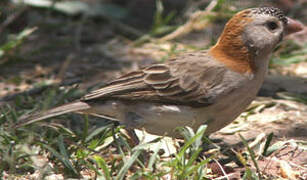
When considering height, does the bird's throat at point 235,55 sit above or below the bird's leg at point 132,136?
above

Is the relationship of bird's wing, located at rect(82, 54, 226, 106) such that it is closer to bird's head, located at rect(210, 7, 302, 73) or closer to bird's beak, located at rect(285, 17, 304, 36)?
bird's head, located at rect(210, 7, 302, 73)

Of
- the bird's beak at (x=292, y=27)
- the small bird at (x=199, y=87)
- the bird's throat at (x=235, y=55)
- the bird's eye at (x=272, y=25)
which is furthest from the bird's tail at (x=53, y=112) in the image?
the bird's beak at (x=292, y=27)

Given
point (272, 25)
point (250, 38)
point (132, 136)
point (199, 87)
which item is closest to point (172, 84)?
point (199, 87)

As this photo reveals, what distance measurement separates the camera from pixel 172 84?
15.1 feet

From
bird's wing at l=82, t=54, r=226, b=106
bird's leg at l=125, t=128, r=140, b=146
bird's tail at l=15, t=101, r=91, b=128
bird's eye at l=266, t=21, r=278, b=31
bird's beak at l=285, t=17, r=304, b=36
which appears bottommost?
bird's leg at l=125, t=128, r=140, b=146

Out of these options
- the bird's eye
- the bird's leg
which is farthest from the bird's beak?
the bird's leg

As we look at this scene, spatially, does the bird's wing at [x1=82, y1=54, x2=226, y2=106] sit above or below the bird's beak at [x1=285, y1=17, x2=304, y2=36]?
below

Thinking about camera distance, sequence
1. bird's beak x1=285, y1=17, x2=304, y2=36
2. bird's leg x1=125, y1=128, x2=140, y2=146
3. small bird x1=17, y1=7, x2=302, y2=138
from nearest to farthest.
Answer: small bird x1=17, y1=7, x2=302, y2=138 → bird's leg x1=125, y1=128, x2=140, y2=146 → bird's beak x1=285, y1=17, x2=304, y2=36

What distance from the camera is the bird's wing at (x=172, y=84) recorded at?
448 cm

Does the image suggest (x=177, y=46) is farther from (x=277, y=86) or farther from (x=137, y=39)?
(x=277, y=86)

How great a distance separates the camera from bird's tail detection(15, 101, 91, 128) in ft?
14.6

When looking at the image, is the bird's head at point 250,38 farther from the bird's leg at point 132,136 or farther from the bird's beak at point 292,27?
the bird's leg at point 132,136

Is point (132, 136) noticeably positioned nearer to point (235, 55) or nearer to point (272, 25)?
point (235, 55)

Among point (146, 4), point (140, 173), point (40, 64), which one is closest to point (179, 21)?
point (146, 4)
